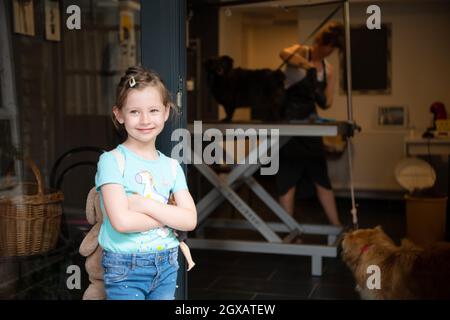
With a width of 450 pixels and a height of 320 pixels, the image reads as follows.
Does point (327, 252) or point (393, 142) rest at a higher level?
point (393, 142)

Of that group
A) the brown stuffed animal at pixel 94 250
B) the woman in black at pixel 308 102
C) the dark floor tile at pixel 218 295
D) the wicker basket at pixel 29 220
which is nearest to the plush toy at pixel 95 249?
the brown stuffed animal at pixel 94 250

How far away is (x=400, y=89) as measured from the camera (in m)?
7.37

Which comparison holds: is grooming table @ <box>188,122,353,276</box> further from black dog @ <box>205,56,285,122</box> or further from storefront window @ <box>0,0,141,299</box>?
storefront window @ <box>0,0,141,299</box>

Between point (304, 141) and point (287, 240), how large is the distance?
2.48 feet

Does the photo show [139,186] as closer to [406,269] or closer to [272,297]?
[406,269]

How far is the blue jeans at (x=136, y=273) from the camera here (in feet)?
6.36

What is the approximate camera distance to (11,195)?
2973mm

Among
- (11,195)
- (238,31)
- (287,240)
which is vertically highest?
(238,31)

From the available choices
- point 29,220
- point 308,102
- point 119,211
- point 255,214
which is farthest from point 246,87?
point 119,211

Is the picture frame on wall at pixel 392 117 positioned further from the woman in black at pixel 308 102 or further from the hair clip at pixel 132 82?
the hair clip at pixel 132 82

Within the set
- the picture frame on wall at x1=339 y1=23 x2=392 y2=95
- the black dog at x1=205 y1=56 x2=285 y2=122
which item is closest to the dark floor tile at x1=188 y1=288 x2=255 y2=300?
the black dog at x1=205 y1=56 x2=285 y2=122

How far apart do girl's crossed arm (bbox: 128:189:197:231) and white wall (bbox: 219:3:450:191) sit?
506cm
